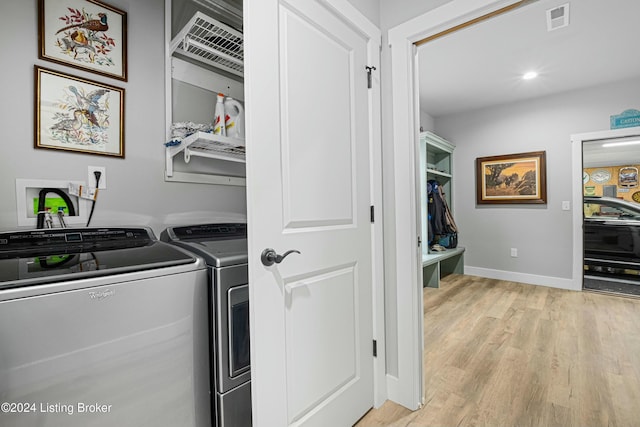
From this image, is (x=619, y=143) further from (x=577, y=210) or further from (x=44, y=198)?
(x=44, y=198)

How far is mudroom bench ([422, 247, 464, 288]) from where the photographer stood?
3.54m

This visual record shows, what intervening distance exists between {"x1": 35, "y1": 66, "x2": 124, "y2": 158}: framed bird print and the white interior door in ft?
3.49

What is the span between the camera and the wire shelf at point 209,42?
1646mm

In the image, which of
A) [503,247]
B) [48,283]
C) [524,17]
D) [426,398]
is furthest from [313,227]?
[503,247]

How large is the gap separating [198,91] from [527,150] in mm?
4174

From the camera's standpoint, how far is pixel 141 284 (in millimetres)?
997

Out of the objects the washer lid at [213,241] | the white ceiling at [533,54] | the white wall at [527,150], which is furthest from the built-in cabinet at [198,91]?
the white wall at [527,150]

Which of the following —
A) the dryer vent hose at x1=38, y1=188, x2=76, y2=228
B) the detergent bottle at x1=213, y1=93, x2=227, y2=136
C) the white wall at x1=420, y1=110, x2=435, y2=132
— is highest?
the white wall at x1=420, y1=110, x2=435, y2=132

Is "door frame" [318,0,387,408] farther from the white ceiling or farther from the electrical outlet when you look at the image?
the electrical outlet

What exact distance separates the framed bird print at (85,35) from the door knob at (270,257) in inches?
→ 55.5

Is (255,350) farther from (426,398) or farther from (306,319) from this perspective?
(426,398)

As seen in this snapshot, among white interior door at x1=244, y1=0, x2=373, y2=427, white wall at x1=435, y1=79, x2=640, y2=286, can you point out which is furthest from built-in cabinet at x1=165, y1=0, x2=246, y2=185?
white wall at x1=435, y1=79, x2=640, y2=286

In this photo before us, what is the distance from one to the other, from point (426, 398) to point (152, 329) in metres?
1.51

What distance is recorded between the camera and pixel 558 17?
7.37 ft
